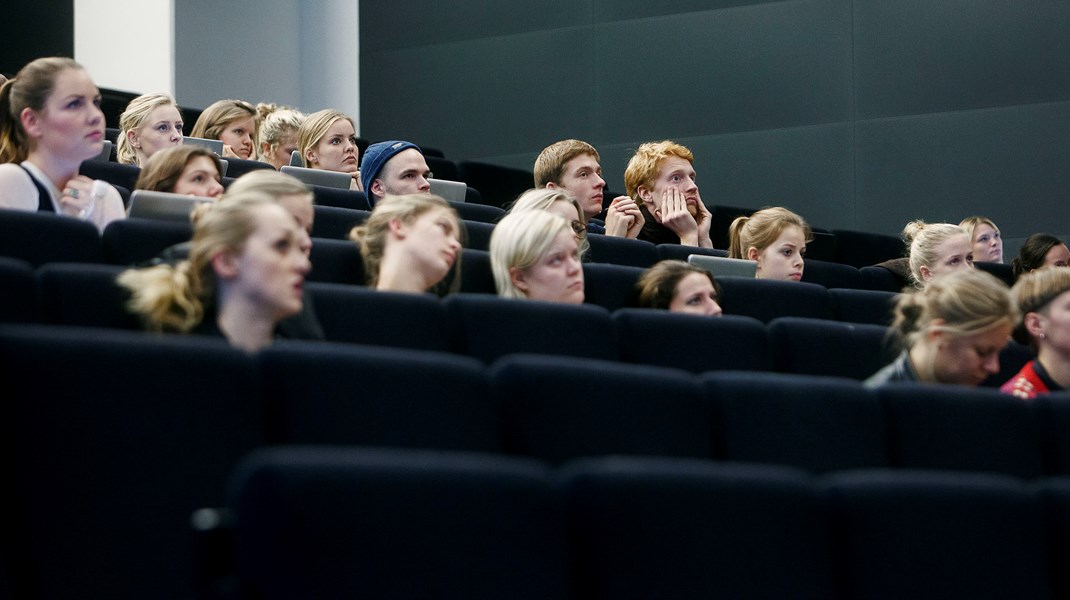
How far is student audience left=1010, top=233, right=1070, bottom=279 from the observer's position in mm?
1599

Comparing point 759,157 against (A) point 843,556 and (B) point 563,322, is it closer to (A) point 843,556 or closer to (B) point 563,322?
(B) point 563,322

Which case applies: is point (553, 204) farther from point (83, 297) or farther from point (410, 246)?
point (83, 297)

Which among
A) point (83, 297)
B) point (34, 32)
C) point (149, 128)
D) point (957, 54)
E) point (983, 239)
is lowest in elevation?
point (83, 297)

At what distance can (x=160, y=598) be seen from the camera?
19.0 inches

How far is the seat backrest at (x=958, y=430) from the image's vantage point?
2.27 ft

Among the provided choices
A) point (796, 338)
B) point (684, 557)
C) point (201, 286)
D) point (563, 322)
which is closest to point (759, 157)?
point (796, 338)

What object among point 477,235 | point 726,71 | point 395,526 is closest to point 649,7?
point 726,71

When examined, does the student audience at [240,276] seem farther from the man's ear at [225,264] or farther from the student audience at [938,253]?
the student audience at [938,253]

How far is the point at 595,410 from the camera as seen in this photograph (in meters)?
0.59

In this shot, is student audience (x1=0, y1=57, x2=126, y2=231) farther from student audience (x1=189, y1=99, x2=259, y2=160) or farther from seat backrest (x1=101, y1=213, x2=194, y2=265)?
student audience (x1=189, y1=99, x2=259, y2=160)

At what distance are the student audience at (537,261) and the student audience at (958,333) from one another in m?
0.23

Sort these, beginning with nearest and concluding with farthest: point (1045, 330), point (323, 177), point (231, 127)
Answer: point (1045, 330) → point (323, 177) → point (231, 127)

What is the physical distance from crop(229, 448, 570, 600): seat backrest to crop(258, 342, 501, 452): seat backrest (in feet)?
0.38

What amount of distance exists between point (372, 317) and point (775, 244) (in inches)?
26.2
